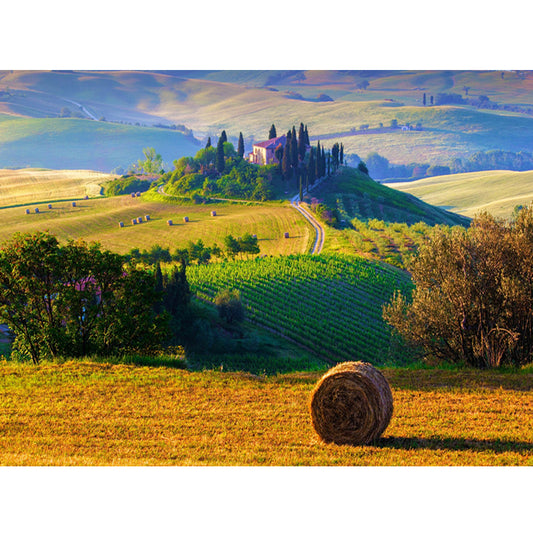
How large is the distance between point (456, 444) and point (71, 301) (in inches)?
588

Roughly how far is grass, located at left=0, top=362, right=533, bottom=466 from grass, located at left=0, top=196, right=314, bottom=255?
57963 mm

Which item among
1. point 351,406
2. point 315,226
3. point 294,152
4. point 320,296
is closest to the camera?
point 351,406

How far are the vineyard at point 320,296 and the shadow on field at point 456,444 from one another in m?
20.9

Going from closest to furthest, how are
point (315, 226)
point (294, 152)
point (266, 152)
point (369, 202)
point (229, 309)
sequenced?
1. point (229, 309)
2. point (315, 226)
3. point (369, 202)
4. point (294, 152)
5. point (266, 152)

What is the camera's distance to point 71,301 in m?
20.1

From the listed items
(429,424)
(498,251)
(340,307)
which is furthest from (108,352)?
(340,307)

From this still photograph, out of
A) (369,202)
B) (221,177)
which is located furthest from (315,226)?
(221,177)

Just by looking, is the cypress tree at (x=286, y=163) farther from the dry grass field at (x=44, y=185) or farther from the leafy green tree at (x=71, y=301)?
the leafy green tree at (x=71, y=301)

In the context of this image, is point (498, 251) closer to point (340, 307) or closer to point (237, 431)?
point (237, 431)

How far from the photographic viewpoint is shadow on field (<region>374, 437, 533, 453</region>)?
1084cm

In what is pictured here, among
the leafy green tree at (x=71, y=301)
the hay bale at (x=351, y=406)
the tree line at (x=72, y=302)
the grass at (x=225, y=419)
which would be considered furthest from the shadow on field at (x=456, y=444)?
the leafy green tree at (x=71, y=301)

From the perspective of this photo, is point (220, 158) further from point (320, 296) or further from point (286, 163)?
point (320, 296)

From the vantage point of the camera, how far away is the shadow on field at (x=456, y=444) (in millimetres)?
10844

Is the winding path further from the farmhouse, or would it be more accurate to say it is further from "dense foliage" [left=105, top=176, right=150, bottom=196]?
"dense foliage" [left=105, top=176, right=150, bottom=196]
